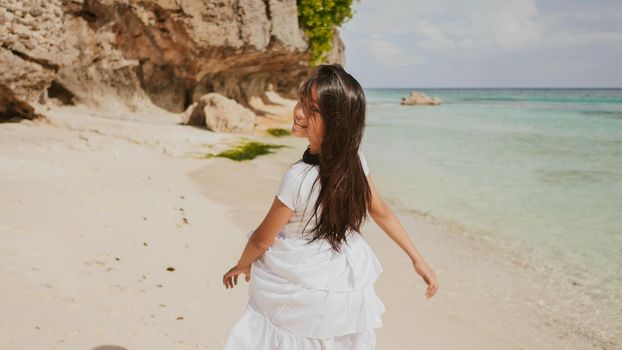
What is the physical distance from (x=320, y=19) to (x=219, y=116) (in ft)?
26.9

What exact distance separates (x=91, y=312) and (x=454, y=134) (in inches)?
874

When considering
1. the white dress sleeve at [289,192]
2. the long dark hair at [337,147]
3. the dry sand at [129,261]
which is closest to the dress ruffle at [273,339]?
the long dark hair at [337,147]

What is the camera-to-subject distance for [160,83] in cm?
1836

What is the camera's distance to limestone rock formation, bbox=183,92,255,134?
50.4 feet

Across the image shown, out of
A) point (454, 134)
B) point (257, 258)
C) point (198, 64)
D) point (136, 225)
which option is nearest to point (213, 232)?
point (136, 225)

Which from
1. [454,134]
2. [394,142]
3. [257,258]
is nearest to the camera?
[257,258]

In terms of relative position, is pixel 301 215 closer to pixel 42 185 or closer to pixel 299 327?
pixel 299 327

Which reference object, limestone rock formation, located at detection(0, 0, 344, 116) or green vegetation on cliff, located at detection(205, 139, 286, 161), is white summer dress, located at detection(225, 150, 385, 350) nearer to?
green vegetation on cliff, located at detection(205, 139, 286, 161)

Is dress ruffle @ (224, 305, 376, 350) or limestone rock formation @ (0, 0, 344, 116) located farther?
limestone rock formation @ (0, 0, 344, 116)

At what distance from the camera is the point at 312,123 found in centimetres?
190

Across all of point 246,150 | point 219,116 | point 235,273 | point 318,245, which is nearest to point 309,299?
point 318,245

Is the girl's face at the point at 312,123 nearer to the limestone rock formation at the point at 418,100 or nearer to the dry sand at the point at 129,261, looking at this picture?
the dry sand at the point at 129,261

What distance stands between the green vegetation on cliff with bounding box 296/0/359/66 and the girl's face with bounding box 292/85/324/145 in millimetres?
19654

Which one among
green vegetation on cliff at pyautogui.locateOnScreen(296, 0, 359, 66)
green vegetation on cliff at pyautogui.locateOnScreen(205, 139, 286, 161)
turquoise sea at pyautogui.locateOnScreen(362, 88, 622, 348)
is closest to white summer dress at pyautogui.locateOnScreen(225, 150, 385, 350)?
turquoise sea at pyautogui.locateOnScreen(362, 88, 622, 348)
